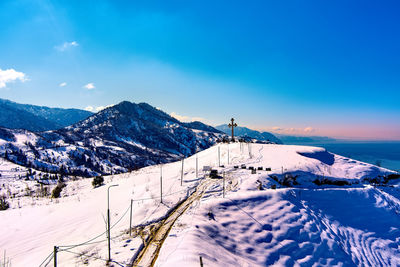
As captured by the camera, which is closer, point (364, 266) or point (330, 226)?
point (364, 266)

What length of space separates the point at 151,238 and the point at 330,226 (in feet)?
63.4

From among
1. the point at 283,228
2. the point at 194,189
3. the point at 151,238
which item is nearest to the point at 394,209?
the point at 283,228

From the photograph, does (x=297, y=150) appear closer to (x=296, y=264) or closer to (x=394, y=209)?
(x=394, y=209)

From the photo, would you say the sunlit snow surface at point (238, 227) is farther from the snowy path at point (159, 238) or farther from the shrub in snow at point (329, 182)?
the shrub in snow at point (329, 182)

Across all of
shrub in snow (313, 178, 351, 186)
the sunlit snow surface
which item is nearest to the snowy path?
the sunlit snow surface

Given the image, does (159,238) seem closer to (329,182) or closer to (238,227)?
(238,227)

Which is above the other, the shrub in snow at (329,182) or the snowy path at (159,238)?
the shrub in snow at (329,182)

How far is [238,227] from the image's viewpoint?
17.2 meters

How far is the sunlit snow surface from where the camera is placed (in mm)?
14422

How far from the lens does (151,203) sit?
73.9ft

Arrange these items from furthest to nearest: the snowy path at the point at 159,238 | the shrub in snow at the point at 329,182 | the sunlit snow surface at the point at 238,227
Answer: the shrub in snow at the point at 329,182 < the sunlit snow surface at the point at 238,227 < the snowy path at the point at 159,238

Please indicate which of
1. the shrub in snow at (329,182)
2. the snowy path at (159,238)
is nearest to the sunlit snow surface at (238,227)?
the snowy path at (159,238)

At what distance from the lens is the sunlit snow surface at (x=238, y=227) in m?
14.4

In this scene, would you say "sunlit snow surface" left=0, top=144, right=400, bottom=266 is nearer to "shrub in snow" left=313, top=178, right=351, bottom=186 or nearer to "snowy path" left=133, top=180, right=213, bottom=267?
"snowy path" left=133, top=180, right=213, bottom=267
